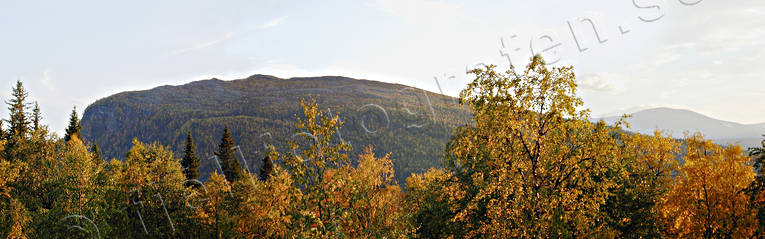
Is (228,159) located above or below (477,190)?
above

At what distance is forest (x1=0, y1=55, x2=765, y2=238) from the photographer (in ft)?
37.5

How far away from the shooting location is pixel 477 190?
56.5ft

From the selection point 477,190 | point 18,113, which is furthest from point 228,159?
point 477,190

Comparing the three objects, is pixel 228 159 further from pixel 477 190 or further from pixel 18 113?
pixel 477 190

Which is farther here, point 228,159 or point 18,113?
point 228,159

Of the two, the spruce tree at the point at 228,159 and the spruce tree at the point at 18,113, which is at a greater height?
the spruce tree at the point at 18,113

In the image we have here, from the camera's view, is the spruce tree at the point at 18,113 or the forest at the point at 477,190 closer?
the forest at the point at 477,190

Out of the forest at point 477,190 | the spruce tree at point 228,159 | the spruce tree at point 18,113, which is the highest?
the spruce tree at point 18,113

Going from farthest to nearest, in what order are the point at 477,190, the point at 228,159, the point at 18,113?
the point at 228,159 → the point at 18,113 → the point at 477,190

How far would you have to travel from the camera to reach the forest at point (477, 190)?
11.4 m

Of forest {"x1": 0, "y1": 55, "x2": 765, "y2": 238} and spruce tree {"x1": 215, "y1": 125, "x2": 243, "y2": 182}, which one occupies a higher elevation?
spruce tree {"x1": 215, "y1": 125, "x2": 243, "y2": 182}

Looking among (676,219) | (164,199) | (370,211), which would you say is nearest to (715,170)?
(676,219)

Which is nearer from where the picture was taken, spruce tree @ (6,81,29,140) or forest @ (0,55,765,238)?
forest @ (0,55,765,238)

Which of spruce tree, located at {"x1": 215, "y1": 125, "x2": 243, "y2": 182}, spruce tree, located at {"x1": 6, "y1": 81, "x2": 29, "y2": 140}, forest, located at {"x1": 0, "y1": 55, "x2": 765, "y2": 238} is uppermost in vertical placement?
spruce tree, located at {"x1": 6, "y1": 81, "x2": 29, "y2": 140}
